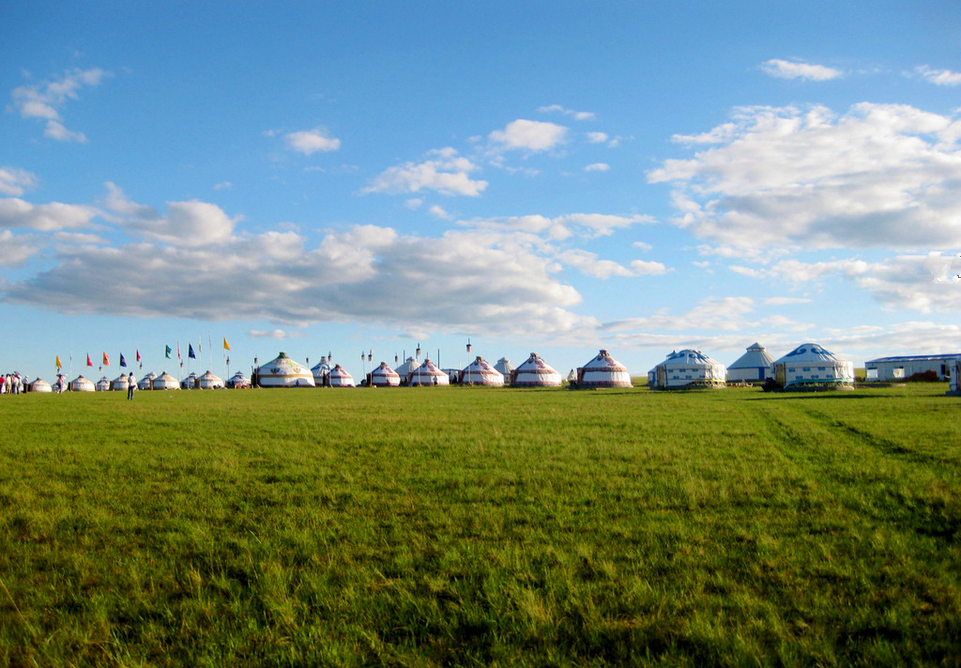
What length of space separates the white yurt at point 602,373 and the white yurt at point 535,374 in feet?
42.8

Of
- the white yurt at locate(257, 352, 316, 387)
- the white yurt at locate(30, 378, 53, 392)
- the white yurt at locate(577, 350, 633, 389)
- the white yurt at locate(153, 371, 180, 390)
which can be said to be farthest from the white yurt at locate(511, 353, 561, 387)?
the white yurt at locate(30, 378, 53, 392)

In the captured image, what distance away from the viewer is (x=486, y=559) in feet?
19.7

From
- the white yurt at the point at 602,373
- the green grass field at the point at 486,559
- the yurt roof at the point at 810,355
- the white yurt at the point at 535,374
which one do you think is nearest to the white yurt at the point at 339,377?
the white yurt at the point at 535,374

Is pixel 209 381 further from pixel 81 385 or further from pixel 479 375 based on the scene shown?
pixel 479 375

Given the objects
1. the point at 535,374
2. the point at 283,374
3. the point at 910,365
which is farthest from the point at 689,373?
the point at 283,374

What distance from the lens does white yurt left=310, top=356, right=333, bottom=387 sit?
115000 mm

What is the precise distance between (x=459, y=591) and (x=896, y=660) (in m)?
3.15

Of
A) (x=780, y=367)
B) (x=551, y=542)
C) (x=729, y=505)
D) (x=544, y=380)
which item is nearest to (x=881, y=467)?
(x=729, y=505)

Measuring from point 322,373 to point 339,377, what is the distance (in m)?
5.25

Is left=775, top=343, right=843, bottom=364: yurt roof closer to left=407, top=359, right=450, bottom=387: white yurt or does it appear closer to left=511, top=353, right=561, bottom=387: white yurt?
left=511, top=353, right=561, bottom=387: white yurt

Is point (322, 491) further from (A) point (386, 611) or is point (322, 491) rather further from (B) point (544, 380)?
(B) point (544, 380)

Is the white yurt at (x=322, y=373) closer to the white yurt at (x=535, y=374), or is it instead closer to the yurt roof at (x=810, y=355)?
the white yurt at (x=535, y=374)

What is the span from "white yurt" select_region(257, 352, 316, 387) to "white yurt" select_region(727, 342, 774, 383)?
69019 millimetres

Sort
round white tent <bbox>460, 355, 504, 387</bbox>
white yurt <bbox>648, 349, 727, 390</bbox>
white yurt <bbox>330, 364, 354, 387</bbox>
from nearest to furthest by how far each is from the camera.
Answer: white yurt <bbox>648, 349, 727, 390</bbox> → round white tent <bbox>460, 355, 504, 387</bbox> → white yurt <bbox>330, 364, 354, 387</bbox>
